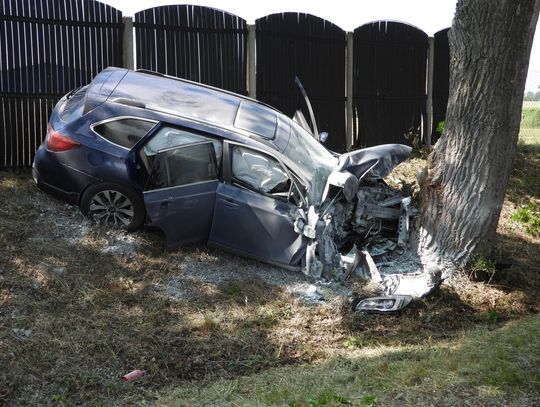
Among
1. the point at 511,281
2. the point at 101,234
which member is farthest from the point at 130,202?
the point at 511,281

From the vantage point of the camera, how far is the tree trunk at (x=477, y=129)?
7.46m

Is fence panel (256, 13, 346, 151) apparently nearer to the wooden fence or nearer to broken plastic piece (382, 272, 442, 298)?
the wooden fence

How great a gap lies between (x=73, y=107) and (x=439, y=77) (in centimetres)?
765

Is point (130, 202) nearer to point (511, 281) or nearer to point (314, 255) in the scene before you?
point (314, 255)

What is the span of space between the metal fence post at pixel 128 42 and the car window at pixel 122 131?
2738 mm

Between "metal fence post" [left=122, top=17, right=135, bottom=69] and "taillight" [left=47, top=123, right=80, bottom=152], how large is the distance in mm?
2665

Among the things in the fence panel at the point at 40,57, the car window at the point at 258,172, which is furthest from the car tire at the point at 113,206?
the fence panel at the point at 40,57

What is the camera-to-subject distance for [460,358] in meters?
5.73

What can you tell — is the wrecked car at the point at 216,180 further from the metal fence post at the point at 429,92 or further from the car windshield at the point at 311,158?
the metal fence post at the point at 429,92

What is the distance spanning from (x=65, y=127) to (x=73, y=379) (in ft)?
10.7

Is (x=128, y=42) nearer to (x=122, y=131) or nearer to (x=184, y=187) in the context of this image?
(x=122, y=131)

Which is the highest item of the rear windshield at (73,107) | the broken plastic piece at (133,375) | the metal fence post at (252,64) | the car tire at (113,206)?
the metal fence post at (252,64)

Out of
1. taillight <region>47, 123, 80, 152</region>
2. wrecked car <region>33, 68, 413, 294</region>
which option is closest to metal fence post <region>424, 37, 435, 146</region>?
wrecked car <region>33, 68, 413, 294</region>

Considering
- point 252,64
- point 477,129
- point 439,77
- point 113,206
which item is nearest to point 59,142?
point 113,206
